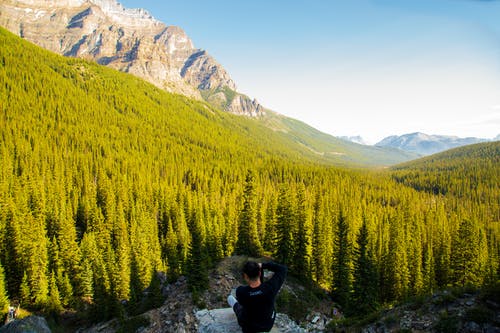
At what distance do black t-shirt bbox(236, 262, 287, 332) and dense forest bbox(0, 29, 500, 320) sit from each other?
2675cm

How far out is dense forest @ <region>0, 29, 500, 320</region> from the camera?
40031 mm

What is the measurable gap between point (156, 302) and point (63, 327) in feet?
49.4

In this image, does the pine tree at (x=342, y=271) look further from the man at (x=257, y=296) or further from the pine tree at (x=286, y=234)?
the man at (x=257, y=296)

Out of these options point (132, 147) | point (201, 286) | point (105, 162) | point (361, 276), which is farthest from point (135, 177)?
point (361, 276)

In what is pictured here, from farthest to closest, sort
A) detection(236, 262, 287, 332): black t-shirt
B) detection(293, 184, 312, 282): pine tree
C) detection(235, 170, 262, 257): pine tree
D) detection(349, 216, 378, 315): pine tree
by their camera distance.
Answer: detection(235, 170, 262, 257): pine tree < detection(293, 184, 312, 282): pine tree < detection(349, 216, 378, 315): pine tree < detection(236, 262, 287, 332): black t-shirt

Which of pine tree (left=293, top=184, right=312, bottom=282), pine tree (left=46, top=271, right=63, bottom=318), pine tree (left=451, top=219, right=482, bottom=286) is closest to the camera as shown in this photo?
pine tree (left=46, top=271, right=63, bottom=318)

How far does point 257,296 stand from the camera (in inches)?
257

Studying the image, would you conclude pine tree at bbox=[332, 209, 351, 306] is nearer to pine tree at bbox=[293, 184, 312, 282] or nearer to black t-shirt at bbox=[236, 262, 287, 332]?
pine tree at bbox=[293, 184, 312, 282]

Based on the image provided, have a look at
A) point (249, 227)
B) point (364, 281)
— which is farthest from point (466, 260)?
point (249, 227)

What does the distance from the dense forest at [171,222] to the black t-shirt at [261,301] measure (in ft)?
87.8

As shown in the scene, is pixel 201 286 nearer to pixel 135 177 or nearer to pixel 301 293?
pixel 301 293

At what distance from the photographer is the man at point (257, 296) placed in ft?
20.9

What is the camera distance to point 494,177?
500 feet

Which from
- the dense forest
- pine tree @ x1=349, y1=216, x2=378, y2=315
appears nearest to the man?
the dense forest
